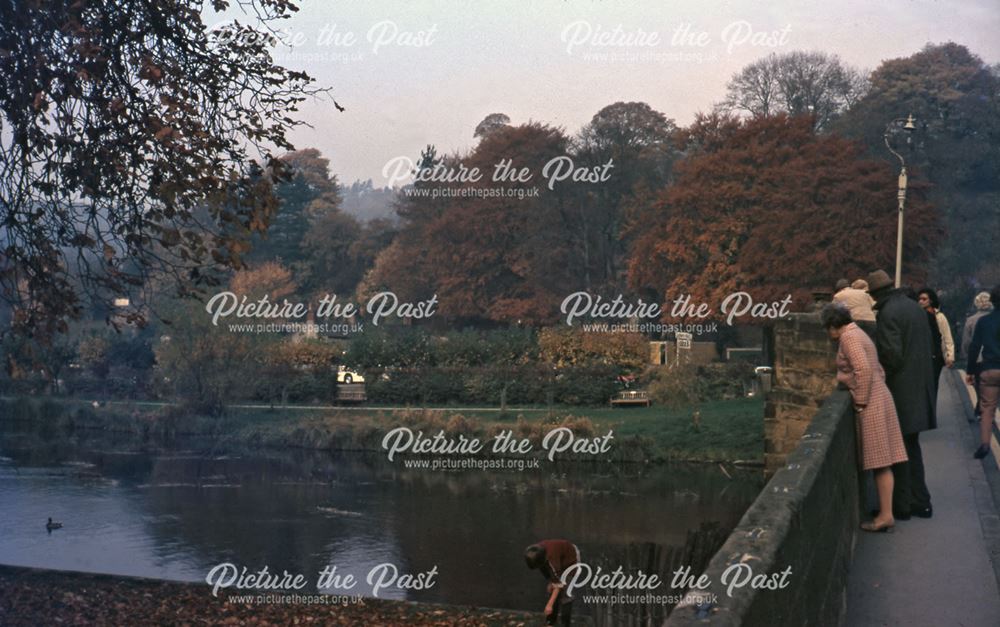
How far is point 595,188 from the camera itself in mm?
52969

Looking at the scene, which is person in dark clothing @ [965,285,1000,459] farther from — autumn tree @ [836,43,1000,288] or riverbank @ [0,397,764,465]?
autumn tree @ [836,43,1000,288]

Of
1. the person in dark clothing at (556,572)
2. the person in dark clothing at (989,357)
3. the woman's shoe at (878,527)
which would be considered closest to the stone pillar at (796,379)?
the person in dark clothing at (989,357)

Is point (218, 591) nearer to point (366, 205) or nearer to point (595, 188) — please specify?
point (595, 188)

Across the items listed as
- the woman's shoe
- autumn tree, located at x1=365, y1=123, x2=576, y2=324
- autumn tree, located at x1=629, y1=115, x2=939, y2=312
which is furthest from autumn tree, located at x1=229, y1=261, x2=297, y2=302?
the woman's shoe

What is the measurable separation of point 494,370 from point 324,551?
65.6 ft

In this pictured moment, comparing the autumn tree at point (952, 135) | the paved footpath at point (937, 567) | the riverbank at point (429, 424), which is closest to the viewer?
the paved footpath at point (937, 567)

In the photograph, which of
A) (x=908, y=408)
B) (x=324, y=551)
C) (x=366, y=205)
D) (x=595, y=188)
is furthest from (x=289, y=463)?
(x=366, y=205)

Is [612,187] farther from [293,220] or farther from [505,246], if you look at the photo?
[293,220]

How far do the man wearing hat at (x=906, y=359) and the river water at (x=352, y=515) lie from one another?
5849 mm

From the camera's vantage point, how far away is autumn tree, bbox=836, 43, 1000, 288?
54.9m

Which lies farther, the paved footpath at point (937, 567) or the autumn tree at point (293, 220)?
the autumn tree at point (293, 220)

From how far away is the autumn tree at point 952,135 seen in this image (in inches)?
2160

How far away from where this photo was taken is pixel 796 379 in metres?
12.8

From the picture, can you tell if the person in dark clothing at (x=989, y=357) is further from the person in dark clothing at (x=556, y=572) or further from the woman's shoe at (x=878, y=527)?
the person in dark clothing at (x=556, y=572)
